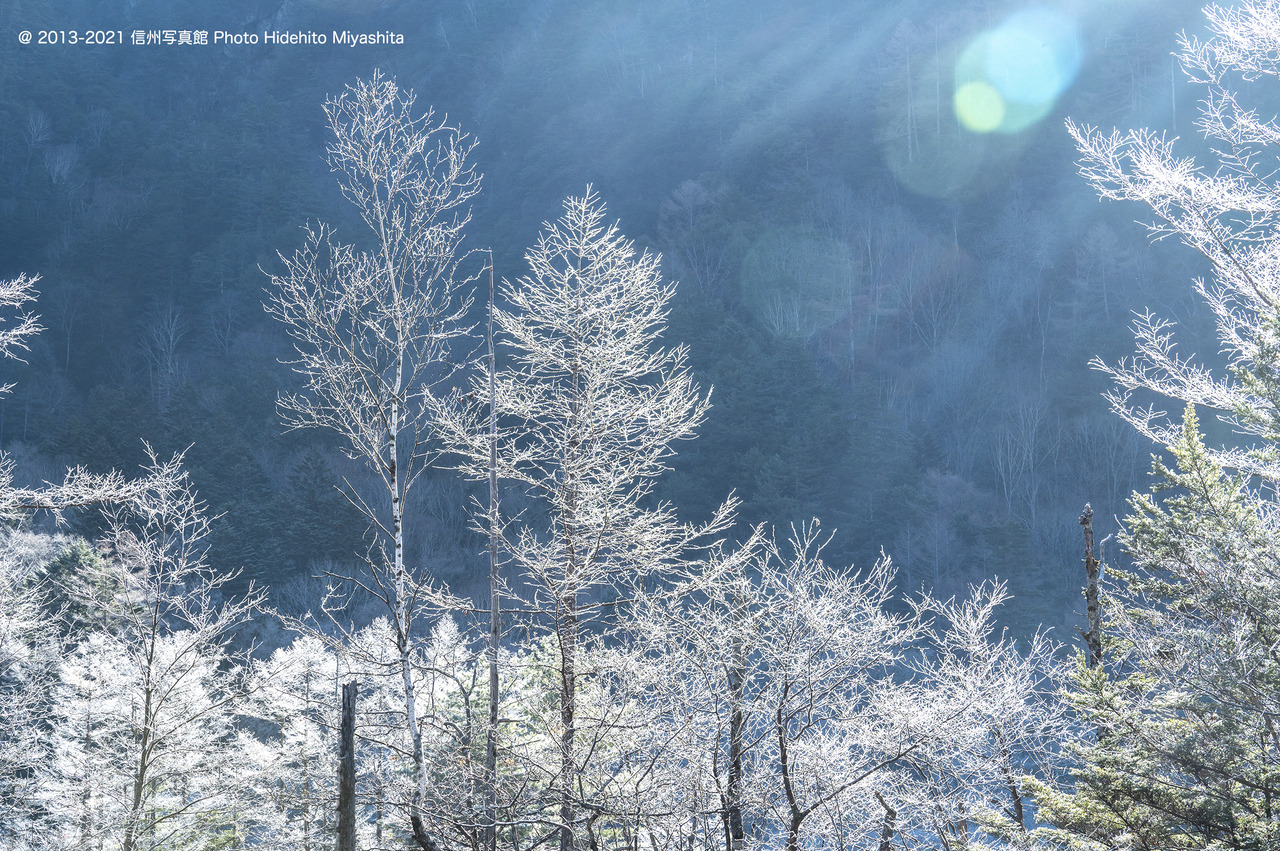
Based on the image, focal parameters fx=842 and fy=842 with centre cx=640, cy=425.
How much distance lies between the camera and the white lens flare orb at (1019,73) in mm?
55750

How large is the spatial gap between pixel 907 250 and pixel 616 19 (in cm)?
3266

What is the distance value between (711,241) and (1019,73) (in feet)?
84.7

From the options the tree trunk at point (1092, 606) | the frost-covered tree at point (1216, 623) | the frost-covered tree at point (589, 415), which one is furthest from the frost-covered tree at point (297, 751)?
the frost-covered tree at point (1216, 623)

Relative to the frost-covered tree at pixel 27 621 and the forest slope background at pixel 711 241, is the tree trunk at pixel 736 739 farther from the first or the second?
the forest slope background at pixel 711 241

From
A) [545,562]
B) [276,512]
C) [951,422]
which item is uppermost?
[951,422]

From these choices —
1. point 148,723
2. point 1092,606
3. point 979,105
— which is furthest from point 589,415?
point 979,105

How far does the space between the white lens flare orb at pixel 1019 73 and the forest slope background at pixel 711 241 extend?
867 mm

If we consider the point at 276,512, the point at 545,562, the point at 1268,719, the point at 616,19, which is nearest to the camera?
the point at 1268,719

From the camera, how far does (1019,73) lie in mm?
57312

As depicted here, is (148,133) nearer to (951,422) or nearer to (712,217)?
(712,217)

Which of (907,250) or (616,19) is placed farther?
(616,19)

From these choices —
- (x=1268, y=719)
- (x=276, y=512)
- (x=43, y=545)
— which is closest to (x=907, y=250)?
(x=276, y=512)

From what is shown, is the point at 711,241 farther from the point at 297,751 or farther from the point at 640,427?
the point at 640,427

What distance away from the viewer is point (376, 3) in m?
72.1
